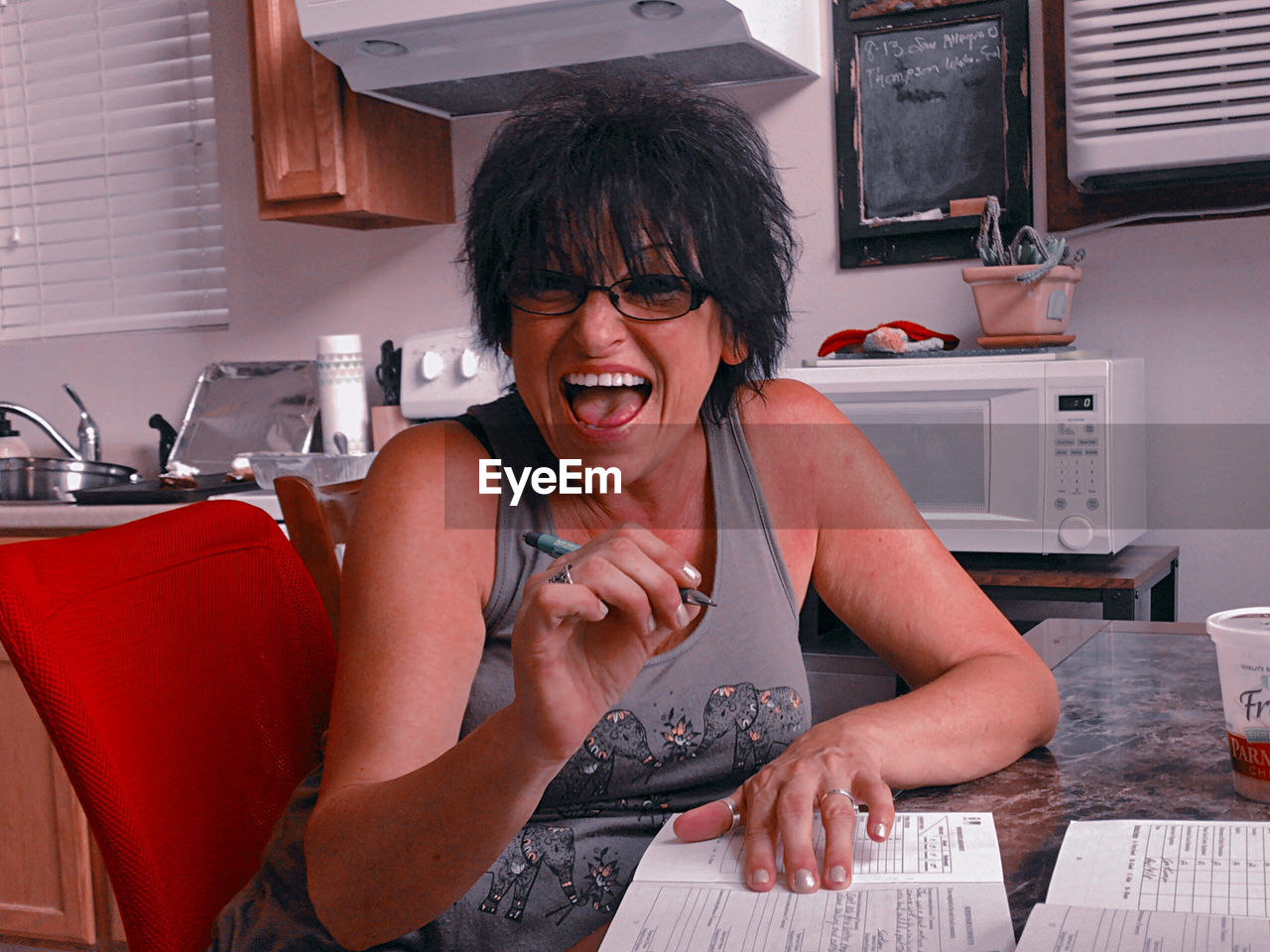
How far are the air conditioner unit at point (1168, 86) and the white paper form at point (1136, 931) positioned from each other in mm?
1689

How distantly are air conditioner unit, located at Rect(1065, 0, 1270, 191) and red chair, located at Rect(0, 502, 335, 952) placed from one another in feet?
5.35

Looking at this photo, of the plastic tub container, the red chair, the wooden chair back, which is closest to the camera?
the red chair

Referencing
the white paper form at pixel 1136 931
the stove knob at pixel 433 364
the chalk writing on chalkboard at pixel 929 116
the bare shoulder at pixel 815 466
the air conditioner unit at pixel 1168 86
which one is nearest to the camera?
the white paper form at pixel 1136 931

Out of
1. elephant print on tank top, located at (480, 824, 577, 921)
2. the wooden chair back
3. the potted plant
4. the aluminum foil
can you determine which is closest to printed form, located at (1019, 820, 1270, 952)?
elephant print on tank top, located at (480, 824, 577, 921)

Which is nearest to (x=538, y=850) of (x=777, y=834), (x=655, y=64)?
(x=777, y=834)

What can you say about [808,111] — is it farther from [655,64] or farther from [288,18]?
[288,18]

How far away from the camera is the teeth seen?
1027 mm

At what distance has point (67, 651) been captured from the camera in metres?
0.84

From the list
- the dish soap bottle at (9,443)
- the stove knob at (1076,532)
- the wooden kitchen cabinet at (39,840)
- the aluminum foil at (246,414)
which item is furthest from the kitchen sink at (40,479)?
the stove knob at (1076,532)

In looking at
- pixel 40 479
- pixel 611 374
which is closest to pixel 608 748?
pixel 611 374

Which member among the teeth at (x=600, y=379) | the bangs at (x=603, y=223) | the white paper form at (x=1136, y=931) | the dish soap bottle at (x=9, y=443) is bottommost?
the white paper form at (x=1136, y=931)

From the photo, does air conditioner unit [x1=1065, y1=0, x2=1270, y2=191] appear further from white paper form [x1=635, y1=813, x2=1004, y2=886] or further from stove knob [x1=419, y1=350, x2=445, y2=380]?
white paper form [x1=635, y1=813, x2=1004, y2=886]

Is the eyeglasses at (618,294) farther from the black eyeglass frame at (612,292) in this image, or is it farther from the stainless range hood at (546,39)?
the stainless range hood at (546,39)

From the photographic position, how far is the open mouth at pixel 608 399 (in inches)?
41.0
